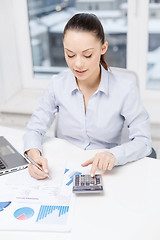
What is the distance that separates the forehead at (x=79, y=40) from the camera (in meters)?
1.22

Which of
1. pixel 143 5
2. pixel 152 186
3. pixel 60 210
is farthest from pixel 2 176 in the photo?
pixel 143 5

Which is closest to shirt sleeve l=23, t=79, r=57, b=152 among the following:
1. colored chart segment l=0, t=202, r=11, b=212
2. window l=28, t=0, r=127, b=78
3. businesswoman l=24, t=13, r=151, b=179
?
businesswoman l=24, t=13, r=151, b=179

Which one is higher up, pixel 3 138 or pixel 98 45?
pixel 98 45

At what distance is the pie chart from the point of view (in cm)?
94

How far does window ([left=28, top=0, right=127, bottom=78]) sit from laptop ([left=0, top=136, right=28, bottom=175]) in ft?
3.22

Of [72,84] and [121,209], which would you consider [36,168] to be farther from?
[72,84]

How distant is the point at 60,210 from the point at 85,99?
620 mm

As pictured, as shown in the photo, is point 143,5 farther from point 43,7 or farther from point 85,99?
point 85,99

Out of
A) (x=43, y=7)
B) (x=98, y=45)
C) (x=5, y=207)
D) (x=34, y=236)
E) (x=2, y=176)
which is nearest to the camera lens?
(x=34, y=236)

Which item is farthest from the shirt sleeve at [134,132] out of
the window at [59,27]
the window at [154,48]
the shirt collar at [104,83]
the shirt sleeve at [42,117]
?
A: the window at [154,48]

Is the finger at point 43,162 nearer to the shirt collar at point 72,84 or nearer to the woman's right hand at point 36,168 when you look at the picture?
the woman's right hand at point 36,168

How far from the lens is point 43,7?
7.53 ft

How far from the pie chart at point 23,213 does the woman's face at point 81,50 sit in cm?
58

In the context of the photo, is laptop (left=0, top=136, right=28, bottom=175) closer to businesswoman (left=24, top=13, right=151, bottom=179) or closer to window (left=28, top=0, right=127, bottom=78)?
businesswoman (left=24, top=13, right=151, bottom=179)
